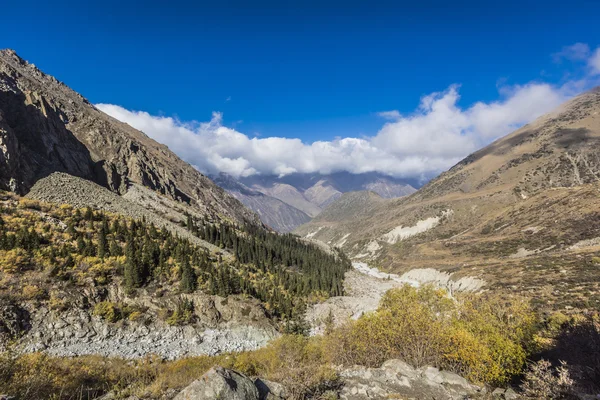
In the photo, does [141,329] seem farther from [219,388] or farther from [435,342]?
[435,342]

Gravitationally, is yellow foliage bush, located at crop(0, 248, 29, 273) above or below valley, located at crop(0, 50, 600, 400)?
above

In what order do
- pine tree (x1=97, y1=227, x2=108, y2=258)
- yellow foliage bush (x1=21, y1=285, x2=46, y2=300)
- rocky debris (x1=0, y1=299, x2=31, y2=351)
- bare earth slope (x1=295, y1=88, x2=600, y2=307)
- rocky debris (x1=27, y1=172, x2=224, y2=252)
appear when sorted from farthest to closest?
rocky debris (x1=27, y1=172, x2=224, y2=252) → bare earth slope (x1=295, y1=88, x2=600, y2=307) → pine tree (x1=97, y1=227, x2=108, y2=258) → yellow foliage bush (x1=21, y1=285, x2=46, y2=300) → rocky debris (x1=0, y1=299, x2=31, y2=351)

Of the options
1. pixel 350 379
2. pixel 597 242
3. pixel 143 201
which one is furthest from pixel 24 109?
pixel 597 242

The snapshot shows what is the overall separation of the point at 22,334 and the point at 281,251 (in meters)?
79.8

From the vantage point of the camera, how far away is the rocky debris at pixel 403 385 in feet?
49.1

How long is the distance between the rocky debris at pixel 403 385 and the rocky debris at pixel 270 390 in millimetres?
3671

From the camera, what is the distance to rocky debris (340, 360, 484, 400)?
15.0 m

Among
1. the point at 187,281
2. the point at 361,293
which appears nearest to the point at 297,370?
the point at 187,281

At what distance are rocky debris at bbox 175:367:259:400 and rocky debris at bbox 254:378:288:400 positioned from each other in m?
0.73

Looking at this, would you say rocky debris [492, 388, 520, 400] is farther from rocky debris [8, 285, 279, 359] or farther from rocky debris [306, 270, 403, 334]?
rocky debris [8, 285, 279, 359]

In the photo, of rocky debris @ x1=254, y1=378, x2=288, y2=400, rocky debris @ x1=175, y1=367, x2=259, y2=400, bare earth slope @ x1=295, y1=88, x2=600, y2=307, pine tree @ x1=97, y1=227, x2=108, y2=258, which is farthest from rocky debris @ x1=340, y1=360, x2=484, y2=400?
bare earth slope @ x1=295, y1=88, x2=600, y2=307

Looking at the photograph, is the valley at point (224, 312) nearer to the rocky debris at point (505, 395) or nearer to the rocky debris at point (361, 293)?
the rocky debris at point (505, 395)

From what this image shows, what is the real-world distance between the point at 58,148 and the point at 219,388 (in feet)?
353

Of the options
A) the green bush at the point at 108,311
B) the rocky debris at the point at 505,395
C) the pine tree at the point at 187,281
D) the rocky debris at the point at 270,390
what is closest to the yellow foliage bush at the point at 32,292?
the green bush at the point at 108,311
